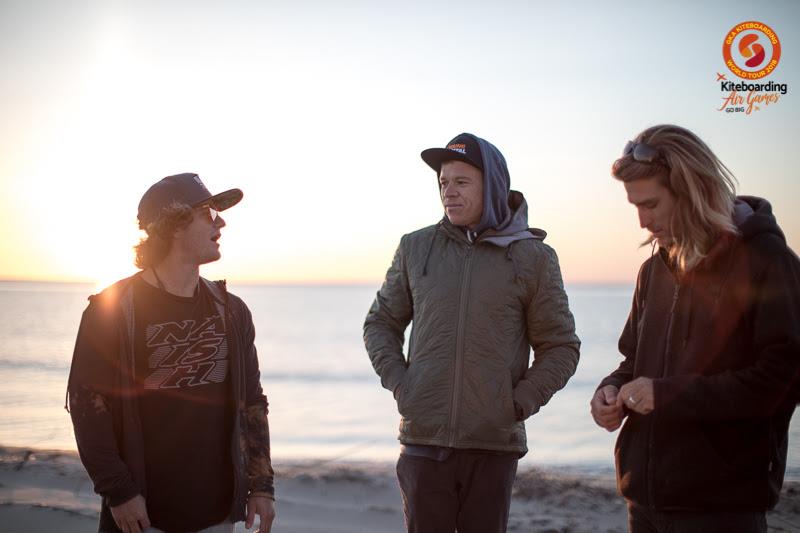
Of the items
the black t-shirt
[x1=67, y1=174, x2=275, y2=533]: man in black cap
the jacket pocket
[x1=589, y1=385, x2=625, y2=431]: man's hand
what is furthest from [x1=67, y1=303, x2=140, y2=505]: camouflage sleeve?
[x1=589, y1=385, x2=625, y2=431]: man's hand

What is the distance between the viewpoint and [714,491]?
2.73m

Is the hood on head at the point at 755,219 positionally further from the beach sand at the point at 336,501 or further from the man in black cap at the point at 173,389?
the beach sand at the point at 336,501

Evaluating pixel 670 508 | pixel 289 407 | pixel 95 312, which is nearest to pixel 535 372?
pixel 670 508

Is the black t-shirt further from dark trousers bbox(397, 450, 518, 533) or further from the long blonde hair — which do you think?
the long blonde hair

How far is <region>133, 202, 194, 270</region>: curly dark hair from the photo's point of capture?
3342 millimetres

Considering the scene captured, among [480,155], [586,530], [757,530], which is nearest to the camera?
[757,530]

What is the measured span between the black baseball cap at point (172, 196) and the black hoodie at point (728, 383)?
2.04 metres

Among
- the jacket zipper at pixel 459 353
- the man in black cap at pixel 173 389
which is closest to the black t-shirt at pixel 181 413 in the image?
the man in black cap at pixel 173 389

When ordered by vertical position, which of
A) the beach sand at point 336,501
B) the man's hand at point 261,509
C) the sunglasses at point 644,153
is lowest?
the beach sand at point 336,501

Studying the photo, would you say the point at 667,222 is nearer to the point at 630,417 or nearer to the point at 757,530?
the point at 630,417

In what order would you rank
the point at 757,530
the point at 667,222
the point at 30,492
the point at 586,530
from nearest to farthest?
the point at 757,530 < the point at 667,222 < the point at 586,530 < the point at 30,492

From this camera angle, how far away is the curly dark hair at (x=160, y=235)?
3.34 meters

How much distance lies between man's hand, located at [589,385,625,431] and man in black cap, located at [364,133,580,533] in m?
0.43

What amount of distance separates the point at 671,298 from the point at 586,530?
3370 millimetres
